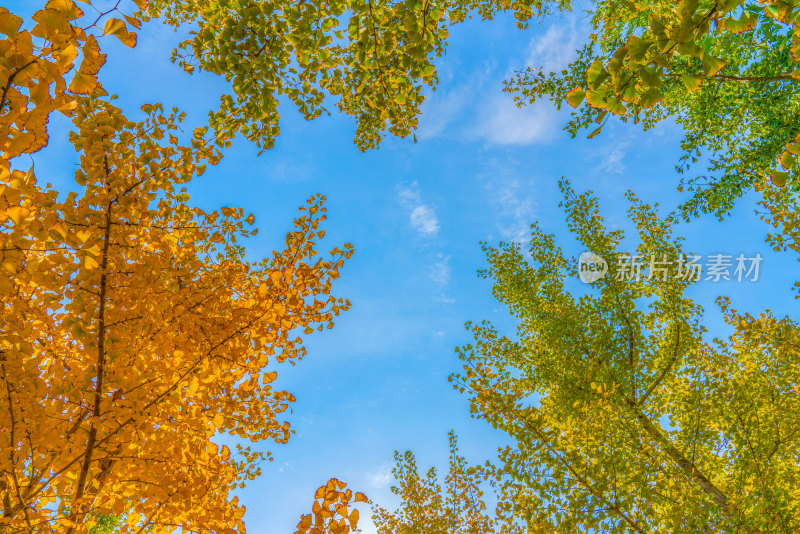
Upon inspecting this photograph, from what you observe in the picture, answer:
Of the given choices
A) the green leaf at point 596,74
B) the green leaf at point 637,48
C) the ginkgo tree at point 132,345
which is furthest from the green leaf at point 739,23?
the ginkgo tree at point 132,345

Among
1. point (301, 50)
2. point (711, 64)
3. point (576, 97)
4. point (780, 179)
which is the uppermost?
point (301, 50)

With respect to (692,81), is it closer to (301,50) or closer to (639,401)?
(301,50)

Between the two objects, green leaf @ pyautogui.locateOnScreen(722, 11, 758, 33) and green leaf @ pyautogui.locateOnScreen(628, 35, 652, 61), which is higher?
green leaf @ pyautogui.locateOnScreen(722, 11, 758, 33)

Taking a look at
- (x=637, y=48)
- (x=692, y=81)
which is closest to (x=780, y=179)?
(x=692, y=81)

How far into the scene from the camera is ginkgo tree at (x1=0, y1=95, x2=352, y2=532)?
165 cm

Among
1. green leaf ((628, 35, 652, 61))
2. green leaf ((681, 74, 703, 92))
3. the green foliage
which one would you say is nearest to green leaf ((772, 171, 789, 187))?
green leaf ((681, 74, 703, 92))

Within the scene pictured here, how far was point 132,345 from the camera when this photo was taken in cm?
208

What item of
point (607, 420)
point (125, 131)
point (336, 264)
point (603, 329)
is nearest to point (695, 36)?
point (336, 264)

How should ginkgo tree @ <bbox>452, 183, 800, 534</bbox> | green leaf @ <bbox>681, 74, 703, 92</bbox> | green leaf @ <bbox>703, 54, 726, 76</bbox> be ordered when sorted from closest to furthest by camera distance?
green leaf @ <bbox>703, 54, 726, 76</bbox>, green leaf @ <bbox>681, 74, 703, 92</bbox>, ginkgo tree @ <bbox>452, 183, 800, 534</bbox>

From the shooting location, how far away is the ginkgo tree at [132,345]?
5.41 feet

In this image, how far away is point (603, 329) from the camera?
7.43 meters

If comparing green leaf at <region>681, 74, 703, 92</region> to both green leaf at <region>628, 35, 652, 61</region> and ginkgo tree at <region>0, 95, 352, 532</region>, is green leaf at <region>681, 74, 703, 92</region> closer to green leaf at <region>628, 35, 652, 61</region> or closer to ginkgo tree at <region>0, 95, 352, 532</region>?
green leaf at <region>628, 35, 652, 61</region>

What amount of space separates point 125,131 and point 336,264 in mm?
1453

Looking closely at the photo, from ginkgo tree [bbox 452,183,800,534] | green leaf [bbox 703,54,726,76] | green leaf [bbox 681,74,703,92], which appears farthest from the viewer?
ginkgo tree [bbox 452,183,800,534]
